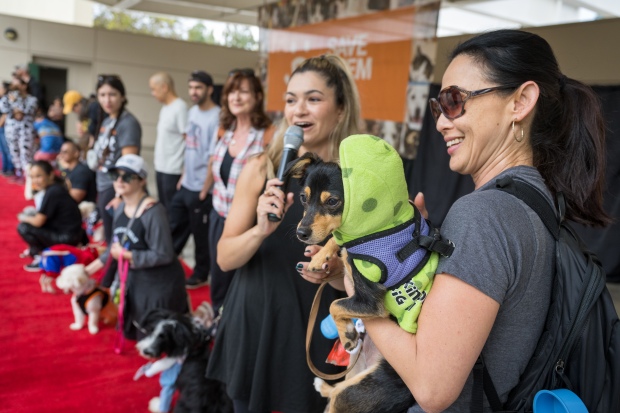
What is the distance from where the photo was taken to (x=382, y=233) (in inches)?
43.8

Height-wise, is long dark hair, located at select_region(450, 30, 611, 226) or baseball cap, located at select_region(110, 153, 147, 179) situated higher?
long dark hair, located at select_region(450, 30, 611, 226)

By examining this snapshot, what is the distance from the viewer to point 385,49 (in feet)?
21.3

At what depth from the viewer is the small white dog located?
13.4 ft

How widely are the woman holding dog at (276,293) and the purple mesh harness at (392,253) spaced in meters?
0.84

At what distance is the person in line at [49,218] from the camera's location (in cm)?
566

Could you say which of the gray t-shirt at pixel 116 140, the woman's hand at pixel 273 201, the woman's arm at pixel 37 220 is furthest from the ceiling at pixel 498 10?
the woman's arm at pixel 37 220

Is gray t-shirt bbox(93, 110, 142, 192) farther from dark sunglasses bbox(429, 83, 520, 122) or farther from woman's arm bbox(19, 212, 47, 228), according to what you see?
dark sunglasses bbox(429, 83, 520, 122)

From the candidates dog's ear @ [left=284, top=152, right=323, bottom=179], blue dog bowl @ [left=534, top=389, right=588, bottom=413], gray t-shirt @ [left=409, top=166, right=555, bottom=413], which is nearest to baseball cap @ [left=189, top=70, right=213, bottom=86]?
dog's ear @ [left=284, top=152, right=323, bottom=179]

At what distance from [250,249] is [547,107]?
110cm

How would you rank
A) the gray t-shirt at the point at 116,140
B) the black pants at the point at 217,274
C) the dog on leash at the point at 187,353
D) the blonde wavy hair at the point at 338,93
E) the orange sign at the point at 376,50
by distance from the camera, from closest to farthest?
the blonde wavy hair at the point at 338,93 < the dog on leash at the point at 187,353 < the black pants at the point at 217,274 < the gray t-shirt at the point at 116,140 < the orange sign at the point at 376,50

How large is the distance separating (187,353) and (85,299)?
1.58 metres

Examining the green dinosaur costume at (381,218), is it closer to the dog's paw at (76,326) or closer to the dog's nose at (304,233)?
the dog's nose at (304,233)

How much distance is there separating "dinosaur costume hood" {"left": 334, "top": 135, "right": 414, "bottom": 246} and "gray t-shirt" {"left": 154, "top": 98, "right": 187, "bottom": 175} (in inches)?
192

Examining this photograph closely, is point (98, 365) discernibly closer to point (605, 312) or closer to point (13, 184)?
point (605, 312)
